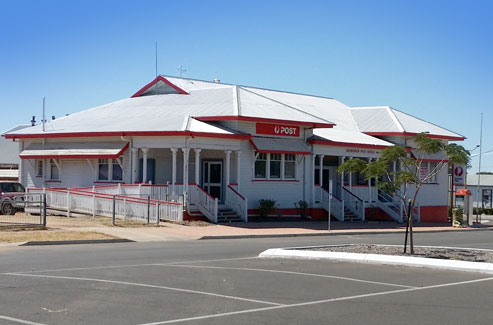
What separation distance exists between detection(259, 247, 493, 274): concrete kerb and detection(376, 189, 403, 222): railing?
2137cm

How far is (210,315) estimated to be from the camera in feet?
31.7

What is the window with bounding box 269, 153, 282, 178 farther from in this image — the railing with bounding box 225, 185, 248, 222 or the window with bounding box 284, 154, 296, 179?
the railing with bounding box 225, 185, 248, 222

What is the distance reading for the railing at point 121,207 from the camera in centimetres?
2939

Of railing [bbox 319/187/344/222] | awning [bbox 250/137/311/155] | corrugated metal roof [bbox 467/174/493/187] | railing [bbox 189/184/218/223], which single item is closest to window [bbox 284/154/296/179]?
awning [bbox 250/137/311/155]

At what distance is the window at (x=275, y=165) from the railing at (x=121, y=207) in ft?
24.9

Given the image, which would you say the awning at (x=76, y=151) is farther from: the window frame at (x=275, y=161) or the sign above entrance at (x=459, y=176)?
the sign above entrance at (x=459, y=176)

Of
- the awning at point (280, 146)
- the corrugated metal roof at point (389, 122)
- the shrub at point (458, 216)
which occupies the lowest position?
the shrub at point (458, 216)

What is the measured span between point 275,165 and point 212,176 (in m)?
3.44

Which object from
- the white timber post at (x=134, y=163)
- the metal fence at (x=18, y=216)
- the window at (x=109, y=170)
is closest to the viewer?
the metal fence at (x=18, y=216)

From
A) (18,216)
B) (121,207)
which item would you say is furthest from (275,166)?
(18,216)

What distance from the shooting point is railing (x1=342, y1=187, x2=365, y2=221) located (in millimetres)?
38000

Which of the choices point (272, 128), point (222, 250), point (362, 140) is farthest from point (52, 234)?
point (362, 140)

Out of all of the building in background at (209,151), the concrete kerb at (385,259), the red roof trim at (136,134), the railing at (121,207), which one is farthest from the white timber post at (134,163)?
the concrete kerb at (385,259)

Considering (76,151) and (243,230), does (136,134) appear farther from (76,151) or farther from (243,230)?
(243,230)
